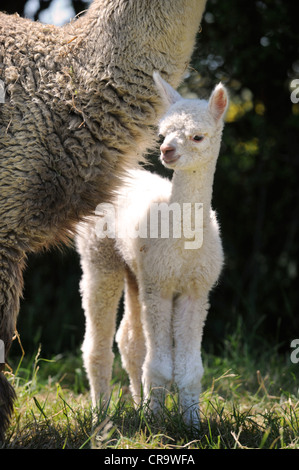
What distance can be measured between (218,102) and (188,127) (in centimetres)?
21

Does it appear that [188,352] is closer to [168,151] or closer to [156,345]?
[156,345]

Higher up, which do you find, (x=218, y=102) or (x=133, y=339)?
(x=218, y=102)

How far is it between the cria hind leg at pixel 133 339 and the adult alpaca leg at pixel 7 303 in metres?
0.88

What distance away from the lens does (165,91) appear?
2695 millimetres

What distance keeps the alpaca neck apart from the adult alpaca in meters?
0.24

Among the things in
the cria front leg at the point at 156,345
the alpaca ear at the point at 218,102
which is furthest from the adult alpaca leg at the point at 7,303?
the alpaca ear at the point at 218,102

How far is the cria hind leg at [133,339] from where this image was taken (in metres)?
3.50

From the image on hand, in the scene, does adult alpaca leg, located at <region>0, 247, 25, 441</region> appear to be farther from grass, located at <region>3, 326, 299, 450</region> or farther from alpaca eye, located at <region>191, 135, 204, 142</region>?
alpaca eye, located at <region>191, 135, 204, 142</region>

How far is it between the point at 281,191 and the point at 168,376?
2.93 m

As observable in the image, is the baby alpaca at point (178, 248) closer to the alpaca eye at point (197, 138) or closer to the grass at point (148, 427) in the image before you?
the alpaca eye at point (197, 138)

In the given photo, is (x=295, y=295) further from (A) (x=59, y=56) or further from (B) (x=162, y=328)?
(A) (x=59, y=56)

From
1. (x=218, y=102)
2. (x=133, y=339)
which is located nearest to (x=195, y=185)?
(x=218, y=102)

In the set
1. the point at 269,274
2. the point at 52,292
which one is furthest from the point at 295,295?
the point at 52,292

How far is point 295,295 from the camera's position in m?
5.30
